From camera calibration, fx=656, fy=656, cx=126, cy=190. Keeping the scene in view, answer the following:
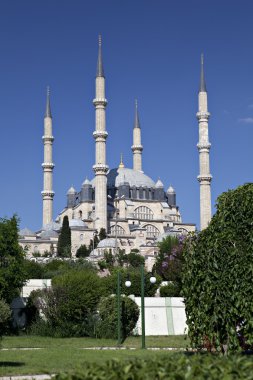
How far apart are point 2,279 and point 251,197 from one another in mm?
13419

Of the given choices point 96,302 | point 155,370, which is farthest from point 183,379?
point 96,302

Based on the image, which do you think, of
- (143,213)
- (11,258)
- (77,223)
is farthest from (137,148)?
(11,258)

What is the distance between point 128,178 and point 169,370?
77.6 m

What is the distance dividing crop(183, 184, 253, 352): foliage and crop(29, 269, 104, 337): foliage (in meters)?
11.4

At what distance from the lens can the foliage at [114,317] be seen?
20.5 meters

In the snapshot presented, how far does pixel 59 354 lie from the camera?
1413 cm

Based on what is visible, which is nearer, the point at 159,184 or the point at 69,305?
the point at 69,305

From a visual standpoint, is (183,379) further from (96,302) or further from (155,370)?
(96,302)

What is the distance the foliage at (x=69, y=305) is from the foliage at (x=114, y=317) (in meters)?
0.82

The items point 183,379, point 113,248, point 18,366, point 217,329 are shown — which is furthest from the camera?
point 113,248

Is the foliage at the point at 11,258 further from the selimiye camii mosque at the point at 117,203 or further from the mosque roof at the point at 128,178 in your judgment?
the mosque roof at the point at 128,178

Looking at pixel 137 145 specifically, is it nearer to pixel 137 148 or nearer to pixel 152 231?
pixel 137 148

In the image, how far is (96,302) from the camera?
2214 cm

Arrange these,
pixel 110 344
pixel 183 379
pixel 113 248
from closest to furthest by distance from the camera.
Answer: pixel 183 379, pixel 110 344, pixel 113 248
